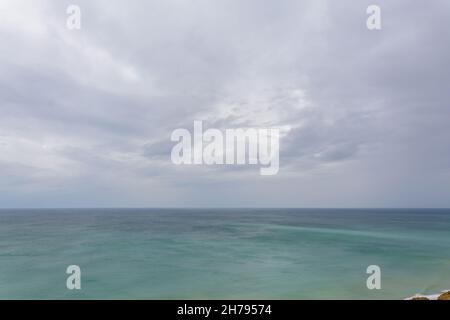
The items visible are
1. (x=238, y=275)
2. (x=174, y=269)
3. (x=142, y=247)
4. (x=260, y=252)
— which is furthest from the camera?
(x=142, y=247)

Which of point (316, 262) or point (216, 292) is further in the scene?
point (316, 262)

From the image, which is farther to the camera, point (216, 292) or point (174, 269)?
point (174, 269)
